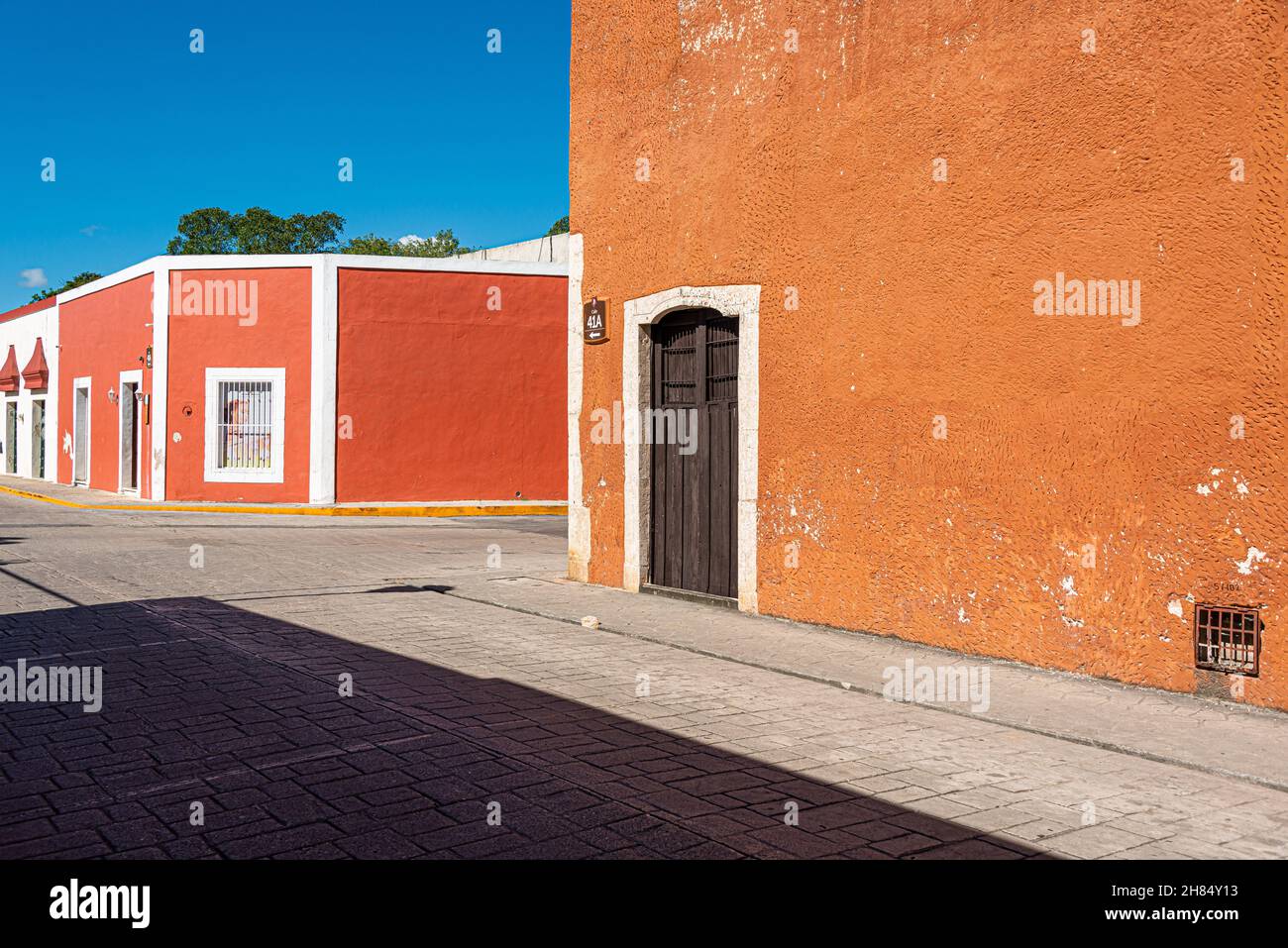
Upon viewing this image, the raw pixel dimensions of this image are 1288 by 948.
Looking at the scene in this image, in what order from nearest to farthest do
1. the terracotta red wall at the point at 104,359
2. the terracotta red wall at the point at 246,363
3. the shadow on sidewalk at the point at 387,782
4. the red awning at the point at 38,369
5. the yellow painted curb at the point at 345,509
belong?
the shadow on sidewalk at the point at 387,782 < the yellow painted curb at the point at 345,509 < the terracotta red wall at the point at 246,363 < the terracotta red wall at the point at 104,359 < the red awning at the point at 38,369

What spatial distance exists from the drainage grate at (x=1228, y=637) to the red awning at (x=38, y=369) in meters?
32.0

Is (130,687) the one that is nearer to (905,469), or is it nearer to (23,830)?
(23,830)

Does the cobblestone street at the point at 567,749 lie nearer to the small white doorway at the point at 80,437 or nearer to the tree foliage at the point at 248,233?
the small white doorway at the point at 80,437

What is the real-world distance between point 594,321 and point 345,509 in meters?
11.9

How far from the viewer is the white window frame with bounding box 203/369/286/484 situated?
22.9 m

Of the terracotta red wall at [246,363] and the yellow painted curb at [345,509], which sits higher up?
the terracotta red wall at [246,363]

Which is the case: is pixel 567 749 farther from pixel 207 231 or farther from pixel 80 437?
pixel 207 231

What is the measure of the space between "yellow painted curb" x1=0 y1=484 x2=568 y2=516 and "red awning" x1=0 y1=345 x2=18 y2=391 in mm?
13528

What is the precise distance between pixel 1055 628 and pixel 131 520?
16.6 meters

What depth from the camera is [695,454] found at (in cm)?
1049

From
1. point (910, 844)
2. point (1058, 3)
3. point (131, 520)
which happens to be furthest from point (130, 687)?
point (131, 520)

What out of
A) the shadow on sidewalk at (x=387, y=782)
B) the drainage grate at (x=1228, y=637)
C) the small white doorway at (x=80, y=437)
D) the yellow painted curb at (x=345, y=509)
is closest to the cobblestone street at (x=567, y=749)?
the shadow on sidewalk at (x=387, y=782)

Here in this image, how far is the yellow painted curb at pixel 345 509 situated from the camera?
71.5 feet

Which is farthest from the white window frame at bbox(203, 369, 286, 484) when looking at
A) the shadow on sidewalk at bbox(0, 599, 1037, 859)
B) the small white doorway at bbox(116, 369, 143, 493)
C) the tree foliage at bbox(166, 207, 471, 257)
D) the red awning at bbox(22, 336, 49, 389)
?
the tree foliage at bbox(166, 207, 471, 257)
